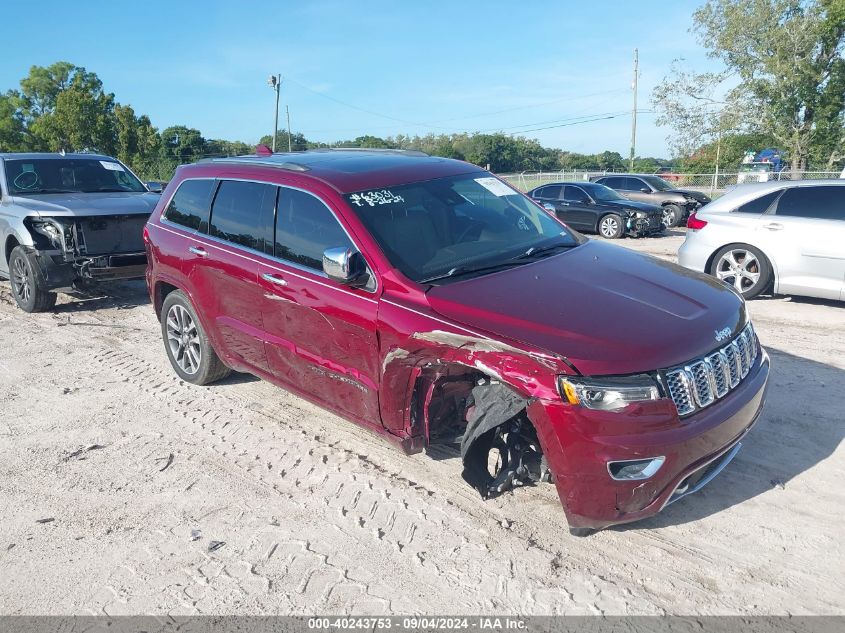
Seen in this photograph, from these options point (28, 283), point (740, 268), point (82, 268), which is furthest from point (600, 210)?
point (28, 283)

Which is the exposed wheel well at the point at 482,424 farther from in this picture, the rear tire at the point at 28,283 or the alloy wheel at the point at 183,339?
the rear tire at the point at 28,283

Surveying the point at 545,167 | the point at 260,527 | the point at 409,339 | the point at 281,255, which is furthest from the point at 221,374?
the point at 545,167

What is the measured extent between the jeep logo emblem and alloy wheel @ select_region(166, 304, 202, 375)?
3939 mm

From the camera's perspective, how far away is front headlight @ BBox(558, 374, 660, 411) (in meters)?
3.02

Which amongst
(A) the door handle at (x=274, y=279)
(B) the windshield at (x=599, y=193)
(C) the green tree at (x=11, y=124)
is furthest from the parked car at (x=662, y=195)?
(C) the green tree at (x=11, y=124)

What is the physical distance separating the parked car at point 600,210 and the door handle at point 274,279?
1230 centimetres

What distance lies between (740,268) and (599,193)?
946 centimetres

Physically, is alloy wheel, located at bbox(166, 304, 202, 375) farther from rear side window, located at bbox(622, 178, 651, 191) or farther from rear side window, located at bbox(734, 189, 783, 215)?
rear side window, located at bbox(622, 178, 651, 191)

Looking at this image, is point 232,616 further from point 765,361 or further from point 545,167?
point 545,167

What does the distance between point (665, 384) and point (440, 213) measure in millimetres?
1849

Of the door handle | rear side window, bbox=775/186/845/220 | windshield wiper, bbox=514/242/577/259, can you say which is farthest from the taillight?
the door handle

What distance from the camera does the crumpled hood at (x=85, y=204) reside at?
8.23 m

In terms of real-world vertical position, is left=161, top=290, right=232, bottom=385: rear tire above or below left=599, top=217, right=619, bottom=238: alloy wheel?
below

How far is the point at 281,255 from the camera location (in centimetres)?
443
